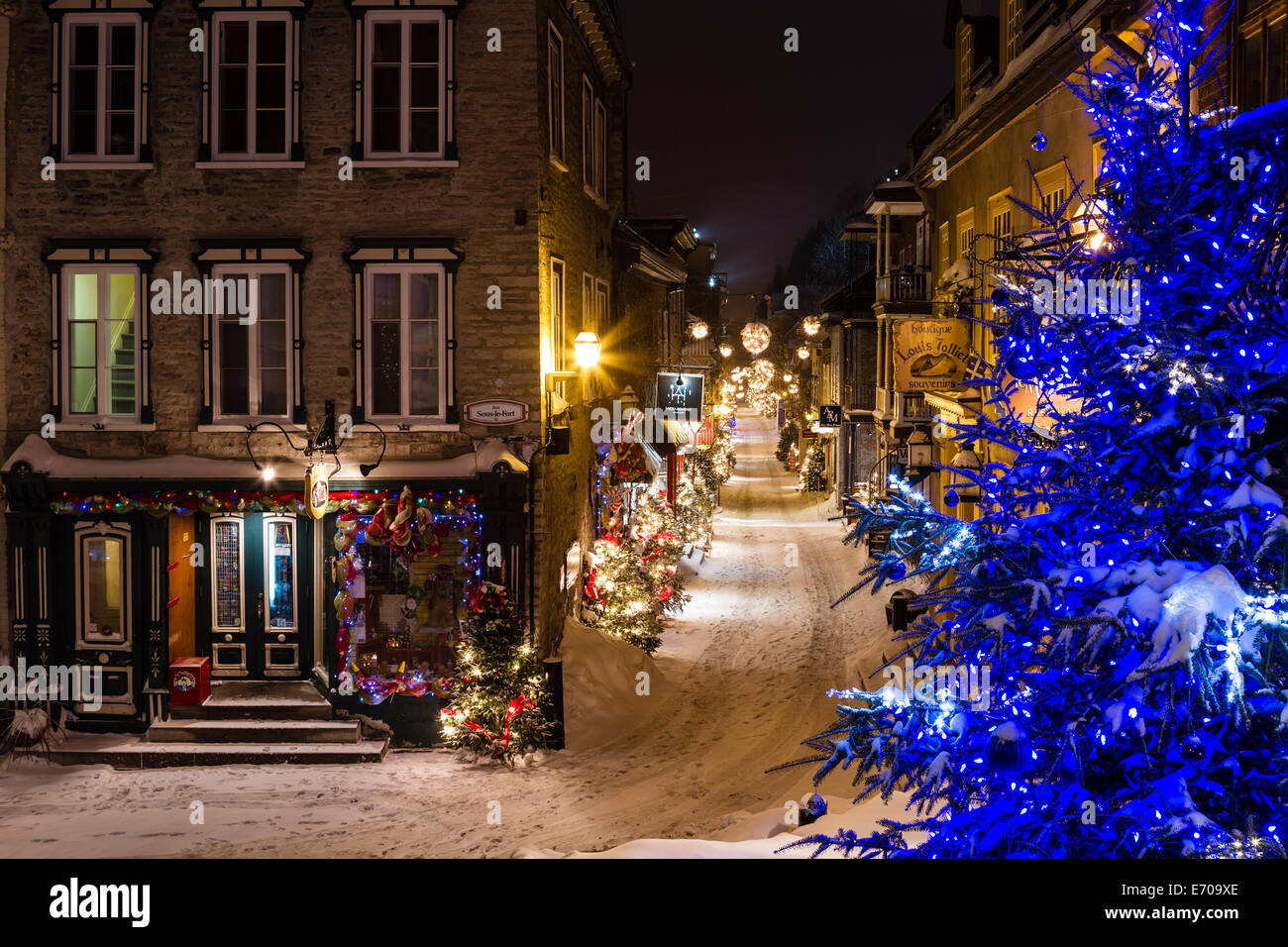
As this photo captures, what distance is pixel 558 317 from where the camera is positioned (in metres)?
17.4

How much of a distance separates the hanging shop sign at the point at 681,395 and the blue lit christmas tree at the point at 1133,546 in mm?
18805

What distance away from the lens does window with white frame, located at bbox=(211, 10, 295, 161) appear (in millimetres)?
15234

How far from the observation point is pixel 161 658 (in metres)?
15.4

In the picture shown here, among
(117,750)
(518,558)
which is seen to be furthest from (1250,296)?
(117,750)

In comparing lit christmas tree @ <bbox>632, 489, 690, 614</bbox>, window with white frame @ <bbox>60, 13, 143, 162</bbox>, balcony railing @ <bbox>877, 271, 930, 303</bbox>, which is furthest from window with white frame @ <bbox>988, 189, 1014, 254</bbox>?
window with white frame @ <bbox>60, 13, 143, 162</bbox>

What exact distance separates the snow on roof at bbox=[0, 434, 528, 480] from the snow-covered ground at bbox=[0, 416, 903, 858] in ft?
11.9

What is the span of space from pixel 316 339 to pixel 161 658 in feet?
16.5

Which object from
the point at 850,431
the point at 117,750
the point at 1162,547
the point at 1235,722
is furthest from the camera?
the point at 850,431

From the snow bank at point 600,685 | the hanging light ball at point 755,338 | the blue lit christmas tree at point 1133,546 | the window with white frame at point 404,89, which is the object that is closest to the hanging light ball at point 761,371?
the hanging light ball at point 755,338

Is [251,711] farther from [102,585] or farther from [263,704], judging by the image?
[102,585]

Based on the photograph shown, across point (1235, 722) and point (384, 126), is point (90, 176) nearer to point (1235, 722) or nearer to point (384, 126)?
point (384, 126)

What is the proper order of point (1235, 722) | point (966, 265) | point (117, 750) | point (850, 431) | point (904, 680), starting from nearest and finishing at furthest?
point (1235, 722) < point (904, 680) < point (117, 750) < point (966, 265) < point (850, 431)

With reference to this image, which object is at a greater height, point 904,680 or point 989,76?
point 989,76

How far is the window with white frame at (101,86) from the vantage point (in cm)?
1525
